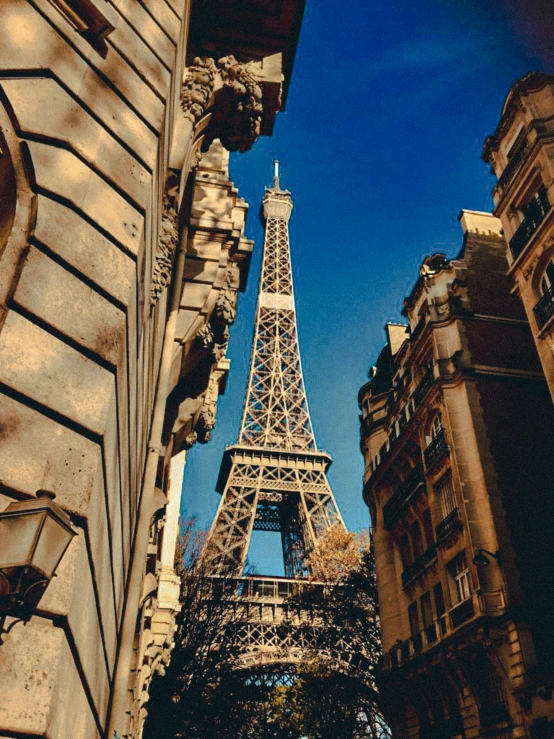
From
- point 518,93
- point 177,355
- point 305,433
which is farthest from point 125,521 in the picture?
point 305,433

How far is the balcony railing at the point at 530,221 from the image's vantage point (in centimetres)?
1947

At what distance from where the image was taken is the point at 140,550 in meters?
5.62

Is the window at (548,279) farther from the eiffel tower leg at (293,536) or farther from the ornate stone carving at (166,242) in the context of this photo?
the eiffel tower leg at (293,536)

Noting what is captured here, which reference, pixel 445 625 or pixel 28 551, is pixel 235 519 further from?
pixel 28 551

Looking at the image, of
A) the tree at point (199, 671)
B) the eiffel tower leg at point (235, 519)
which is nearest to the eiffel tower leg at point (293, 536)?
the eiffel tower leg at point (235, 519)

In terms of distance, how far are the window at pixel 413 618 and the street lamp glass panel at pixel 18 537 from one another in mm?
23987

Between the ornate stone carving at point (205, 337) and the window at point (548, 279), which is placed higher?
the window at point (548, 279)

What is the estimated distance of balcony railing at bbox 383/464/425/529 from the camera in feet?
81.0

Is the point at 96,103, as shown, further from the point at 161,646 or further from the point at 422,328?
the point at 422,328

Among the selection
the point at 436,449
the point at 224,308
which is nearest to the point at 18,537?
the point at 224,308

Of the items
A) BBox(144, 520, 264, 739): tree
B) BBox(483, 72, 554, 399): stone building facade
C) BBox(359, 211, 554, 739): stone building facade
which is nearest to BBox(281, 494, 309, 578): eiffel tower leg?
BBox(144, 520, 264, 739): tree

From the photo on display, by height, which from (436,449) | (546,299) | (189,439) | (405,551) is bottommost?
(189,439)

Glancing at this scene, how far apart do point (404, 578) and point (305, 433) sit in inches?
1591

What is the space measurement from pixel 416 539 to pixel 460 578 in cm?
514
